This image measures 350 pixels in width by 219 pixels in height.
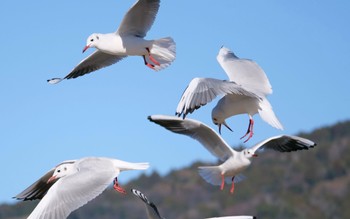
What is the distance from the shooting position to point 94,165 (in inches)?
328

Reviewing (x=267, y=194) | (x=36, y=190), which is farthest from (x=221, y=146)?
(x=267, y=194)

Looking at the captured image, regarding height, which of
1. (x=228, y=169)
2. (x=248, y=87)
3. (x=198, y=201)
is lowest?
(x=198, y=201)

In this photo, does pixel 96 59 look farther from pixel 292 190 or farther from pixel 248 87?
pixel 292 190

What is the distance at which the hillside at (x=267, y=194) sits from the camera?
4631cm

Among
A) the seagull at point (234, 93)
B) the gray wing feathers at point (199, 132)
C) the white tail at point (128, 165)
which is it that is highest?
the seagull at point (234, 93)

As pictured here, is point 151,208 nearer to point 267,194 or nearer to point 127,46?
point 127,46

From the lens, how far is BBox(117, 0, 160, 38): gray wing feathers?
992 centimetres

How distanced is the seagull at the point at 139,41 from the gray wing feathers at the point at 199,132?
1230 mm

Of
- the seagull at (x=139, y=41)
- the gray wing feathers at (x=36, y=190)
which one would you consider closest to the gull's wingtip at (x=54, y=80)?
the seagull at (x=139, y=41)

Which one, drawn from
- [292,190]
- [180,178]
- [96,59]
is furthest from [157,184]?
[96,59]

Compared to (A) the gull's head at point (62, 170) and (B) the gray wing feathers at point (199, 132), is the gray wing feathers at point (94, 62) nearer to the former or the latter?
(B) the gray wing feathers at point (199, 132)

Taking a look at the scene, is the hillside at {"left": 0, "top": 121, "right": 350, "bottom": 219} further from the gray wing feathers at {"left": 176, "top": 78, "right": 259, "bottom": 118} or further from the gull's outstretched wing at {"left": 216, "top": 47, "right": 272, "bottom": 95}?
the gray wing feathers at {"left": 176, "top": 78, "right": 259, "bottom": 118}

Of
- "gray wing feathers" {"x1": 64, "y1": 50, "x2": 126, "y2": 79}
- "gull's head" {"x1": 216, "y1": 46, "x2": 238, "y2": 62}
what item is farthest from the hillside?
"gull's head" {"x1": 216, "y1": 46, "x2": 238, "y2": 62}

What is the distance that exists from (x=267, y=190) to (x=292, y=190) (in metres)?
1.42
